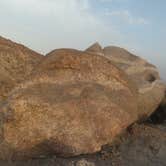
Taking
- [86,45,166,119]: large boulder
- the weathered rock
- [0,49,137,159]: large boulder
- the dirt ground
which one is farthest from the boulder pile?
the weathered rock

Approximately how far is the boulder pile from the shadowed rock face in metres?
0.25

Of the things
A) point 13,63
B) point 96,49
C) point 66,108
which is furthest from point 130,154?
point 96,49

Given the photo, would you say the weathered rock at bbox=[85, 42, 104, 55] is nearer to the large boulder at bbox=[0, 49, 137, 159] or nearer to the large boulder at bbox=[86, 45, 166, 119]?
the large boulder at bbox=[86, 45, 166, 119]

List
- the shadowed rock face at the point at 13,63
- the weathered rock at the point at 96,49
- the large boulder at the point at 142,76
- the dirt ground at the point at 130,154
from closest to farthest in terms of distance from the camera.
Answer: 1. the dirt ground at the point at 130,154
2. the shadowed rock face at the point at 13,63
3. the large boulder at the point at 142,76
4. the weathered rock at the point at 96,49

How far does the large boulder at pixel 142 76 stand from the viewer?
16.0 metres

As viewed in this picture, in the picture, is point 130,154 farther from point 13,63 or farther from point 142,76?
point 13,63

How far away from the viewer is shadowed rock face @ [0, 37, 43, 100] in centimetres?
1448

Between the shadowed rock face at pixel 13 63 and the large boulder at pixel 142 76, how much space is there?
11.2 ft

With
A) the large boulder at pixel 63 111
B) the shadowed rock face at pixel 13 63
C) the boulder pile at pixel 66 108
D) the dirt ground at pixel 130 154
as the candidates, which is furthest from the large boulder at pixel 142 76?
the shadowed rock face at pixel 13 63

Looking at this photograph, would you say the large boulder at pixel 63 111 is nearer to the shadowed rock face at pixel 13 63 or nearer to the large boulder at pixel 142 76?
Result: the shadowed rock face at pixel 13 63

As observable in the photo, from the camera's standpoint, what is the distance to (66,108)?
1231 cm

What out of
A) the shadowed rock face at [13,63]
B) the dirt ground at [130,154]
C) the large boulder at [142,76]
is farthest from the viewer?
the large boulder at [142,76]

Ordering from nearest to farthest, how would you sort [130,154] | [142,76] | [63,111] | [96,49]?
[63,111], [130,154], [142,76], [96,49]

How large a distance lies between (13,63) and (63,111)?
11.8 feet
